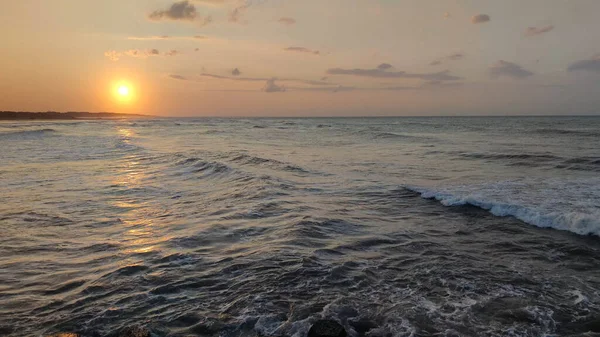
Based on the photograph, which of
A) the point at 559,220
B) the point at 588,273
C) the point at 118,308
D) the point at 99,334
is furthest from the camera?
the point at 559,220

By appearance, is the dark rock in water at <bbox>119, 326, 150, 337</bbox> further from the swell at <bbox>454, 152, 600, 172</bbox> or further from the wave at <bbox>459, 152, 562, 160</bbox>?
the wave at <bbox>459, 152, 562, 160</bbox>

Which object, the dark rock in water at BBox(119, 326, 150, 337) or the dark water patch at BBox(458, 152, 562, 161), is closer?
the dark rock in water at BBox(119, 326, 150, 337)

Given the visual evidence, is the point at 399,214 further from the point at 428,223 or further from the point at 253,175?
the point at 253,175

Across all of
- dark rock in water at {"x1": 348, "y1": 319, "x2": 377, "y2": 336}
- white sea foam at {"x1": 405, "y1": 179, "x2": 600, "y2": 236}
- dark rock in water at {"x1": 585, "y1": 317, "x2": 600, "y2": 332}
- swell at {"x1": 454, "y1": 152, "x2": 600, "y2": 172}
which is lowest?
dark rock in water at {"x1": 585, "y1": 317, "x2": 600, "y2": 332}

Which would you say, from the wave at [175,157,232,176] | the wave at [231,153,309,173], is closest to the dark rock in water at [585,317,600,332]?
the wave at [231,153,309,173]

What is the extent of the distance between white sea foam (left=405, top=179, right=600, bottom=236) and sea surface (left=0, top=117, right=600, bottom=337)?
67mm

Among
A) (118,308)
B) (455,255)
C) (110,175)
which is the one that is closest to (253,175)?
(110,175)

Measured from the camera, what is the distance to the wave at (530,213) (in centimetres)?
1025

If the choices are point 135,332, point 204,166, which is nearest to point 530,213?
point 135,332

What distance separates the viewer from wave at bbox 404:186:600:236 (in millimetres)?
10250

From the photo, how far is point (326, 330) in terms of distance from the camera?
5.00m

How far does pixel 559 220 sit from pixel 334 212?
599 centimetres

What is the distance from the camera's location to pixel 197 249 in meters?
8.84

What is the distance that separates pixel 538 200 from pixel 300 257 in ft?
30.2
